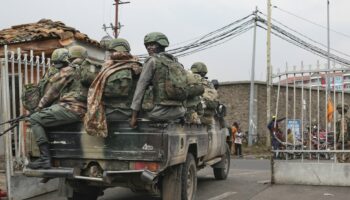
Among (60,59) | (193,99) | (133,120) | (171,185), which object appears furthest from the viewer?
(193,99)

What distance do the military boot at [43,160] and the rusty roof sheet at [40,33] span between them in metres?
5.27

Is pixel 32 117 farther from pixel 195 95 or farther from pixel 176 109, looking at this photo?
pixel 195 95

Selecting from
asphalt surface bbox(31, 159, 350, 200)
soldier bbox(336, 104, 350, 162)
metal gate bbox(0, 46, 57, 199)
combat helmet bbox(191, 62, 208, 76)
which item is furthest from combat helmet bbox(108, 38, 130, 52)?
soldier bbox(336, 104, 350, 162)

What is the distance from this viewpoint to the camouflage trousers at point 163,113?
225 inches

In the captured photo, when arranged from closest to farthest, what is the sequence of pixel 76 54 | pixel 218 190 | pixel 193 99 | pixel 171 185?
pixel 171 185, pixel 76 54, pixel 193 99, pixel 218 190

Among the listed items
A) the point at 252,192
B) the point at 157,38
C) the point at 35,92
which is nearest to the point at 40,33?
the point at 35,92

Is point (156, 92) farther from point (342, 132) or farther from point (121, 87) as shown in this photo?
point (342, 132)

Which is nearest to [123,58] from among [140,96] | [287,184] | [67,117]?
[140,96]

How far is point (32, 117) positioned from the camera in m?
6.09

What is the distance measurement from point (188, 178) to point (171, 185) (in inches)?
25.5

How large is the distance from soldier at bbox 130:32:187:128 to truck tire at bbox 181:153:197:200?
847 millimetres

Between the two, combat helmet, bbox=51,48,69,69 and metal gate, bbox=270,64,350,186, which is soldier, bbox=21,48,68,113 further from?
metal gate, bbox=270,64,350,186

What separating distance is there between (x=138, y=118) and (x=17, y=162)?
3118 millimetres

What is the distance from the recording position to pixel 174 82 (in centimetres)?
591
